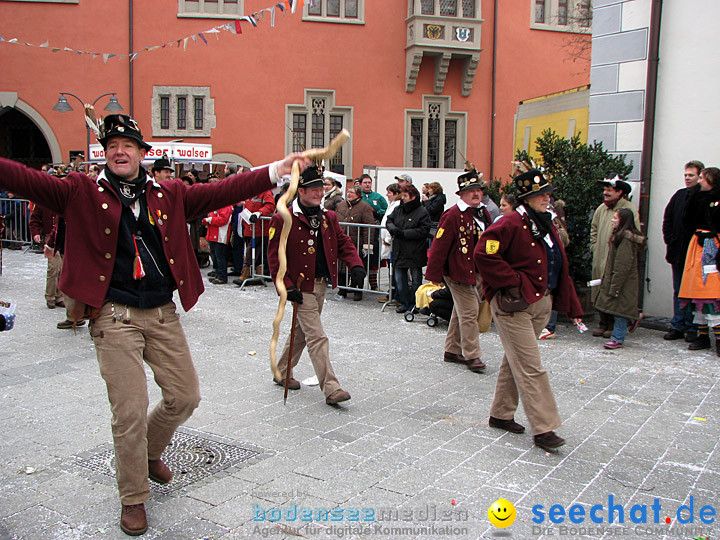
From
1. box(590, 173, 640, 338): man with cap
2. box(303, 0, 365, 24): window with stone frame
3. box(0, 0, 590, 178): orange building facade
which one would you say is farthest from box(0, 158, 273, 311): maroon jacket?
box(303, 0, 365, 24): window with stone frame

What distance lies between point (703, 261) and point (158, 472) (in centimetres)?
658

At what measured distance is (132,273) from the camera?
379 cm

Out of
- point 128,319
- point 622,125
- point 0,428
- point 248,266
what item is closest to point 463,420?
point 128,319

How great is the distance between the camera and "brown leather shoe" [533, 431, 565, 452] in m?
4.87

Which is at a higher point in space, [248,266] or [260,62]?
[260,62]

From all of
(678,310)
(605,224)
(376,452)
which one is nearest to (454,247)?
(605,224)

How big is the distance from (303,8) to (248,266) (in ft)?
43.8

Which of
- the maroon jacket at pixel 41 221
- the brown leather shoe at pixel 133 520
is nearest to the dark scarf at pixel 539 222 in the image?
the brown leather shoe at pixel 133 520

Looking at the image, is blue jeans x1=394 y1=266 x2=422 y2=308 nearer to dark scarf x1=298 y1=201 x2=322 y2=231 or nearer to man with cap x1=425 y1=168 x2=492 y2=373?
man with cap x1=425 y1=168 x2=492 y2=373

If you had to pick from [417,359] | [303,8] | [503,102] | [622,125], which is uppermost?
[303,8]

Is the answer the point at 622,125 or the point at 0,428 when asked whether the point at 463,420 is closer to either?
the point at 0,428

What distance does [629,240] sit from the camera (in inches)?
328

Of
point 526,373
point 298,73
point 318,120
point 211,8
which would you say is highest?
point 211,8

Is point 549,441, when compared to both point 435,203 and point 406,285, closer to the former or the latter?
point 406,285
